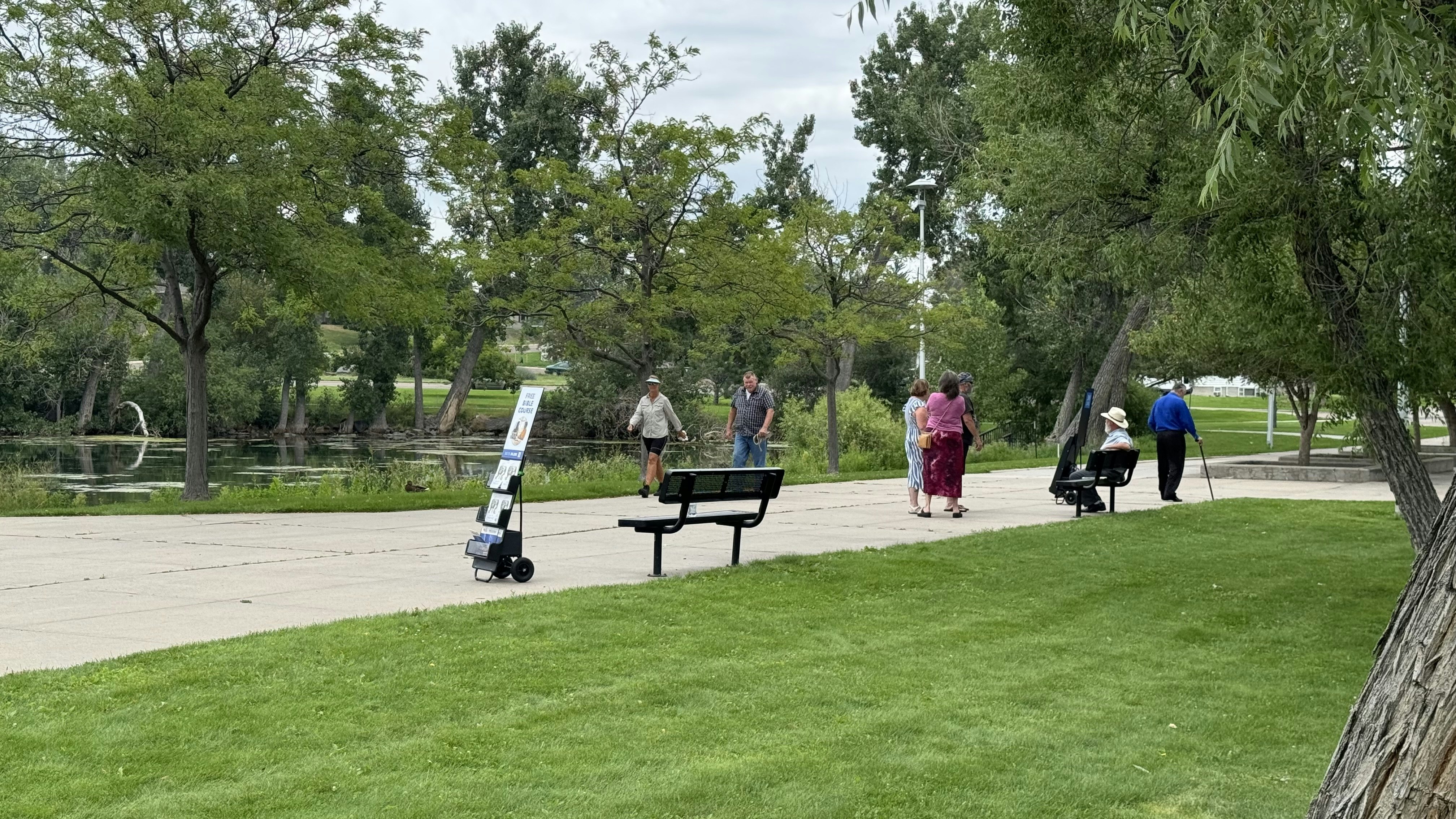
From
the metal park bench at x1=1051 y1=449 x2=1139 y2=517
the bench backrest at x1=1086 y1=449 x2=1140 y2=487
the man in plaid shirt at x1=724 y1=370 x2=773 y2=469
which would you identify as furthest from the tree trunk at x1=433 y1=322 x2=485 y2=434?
the bench backrest at x1=1086 y1=449 x2=1140 y2=487

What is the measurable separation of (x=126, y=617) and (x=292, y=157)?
11339 millimetres

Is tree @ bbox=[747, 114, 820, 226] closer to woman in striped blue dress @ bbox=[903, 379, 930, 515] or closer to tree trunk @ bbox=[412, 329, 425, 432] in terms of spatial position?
tree trunk @ bbox=[412, 329, 425, 432]

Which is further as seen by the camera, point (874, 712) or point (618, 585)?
point (618, 585)

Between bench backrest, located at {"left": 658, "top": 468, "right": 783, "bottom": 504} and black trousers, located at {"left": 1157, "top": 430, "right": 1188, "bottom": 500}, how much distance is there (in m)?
9.28

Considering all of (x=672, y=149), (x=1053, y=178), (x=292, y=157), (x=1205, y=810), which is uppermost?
(x=672, y=149)

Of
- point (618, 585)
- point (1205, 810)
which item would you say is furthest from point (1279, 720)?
point (618, 585)

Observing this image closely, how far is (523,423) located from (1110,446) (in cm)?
1093

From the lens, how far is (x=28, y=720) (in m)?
5.95

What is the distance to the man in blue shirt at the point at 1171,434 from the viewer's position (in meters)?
19.4

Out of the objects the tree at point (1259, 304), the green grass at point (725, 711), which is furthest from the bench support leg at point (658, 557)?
the tree at point (1259, 304)

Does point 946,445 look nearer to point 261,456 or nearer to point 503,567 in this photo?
point 503,567

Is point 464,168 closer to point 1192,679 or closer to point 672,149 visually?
point 672,149

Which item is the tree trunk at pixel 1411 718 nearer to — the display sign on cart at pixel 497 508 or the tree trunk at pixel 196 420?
the display sign on cart at pixel 497 508

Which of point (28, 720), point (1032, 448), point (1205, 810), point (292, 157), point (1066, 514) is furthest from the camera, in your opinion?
point (1032, 448)
